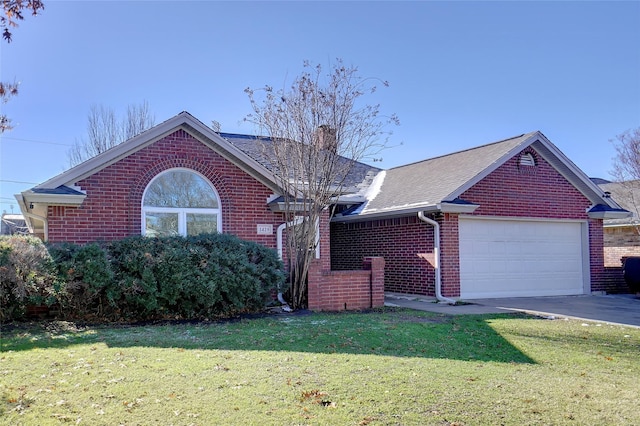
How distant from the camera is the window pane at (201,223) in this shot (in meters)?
11.9

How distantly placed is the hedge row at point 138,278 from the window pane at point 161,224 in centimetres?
140

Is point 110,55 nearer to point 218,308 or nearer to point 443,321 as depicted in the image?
point 218,308

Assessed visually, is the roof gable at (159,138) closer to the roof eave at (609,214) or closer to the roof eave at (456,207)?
the roof eave at (456,207)

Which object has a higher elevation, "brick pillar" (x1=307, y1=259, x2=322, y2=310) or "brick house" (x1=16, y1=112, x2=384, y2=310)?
"brick house" (x1=16, y1=112, x2=384, y2=310)

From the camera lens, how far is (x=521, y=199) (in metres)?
15.1

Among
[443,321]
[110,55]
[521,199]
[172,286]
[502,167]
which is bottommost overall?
[443,321]

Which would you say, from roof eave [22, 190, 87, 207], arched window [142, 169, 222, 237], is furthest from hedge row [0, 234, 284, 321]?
arched window [142, 169, 222, 237]

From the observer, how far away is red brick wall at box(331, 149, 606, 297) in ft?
45.4

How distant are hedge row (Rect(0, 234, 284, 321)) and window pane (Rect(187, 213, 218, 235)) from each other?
157cm

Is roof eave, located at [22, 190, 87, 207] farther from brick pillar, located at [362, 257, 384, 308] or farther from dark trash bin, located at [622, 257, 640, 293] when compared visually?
dark trash bin, located at [622, 257, 640, 293]

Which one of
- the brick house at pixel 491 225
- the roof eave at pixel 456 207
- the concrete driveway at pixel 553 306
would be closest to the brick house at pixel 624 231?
the brick house at pixel 491 225

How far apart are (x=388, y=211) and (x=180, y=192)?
594 cm

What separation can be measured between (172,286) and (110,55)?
8397 mm

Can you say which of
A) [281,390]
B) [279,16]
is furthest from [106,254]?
[279,16]
